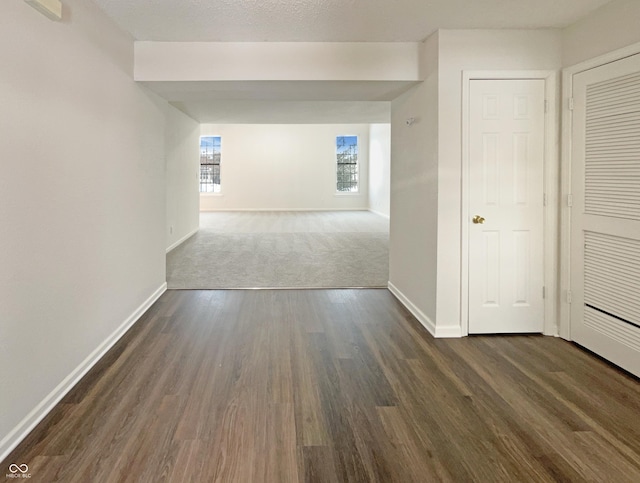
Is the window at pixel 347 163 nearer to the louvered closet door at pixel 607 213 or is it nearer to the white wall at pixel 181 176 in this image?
the white wall at pixel 181 176

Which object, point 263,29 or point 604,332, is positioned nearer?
point 604,332

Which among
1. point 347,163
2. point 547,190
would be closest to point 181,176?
point 547,190

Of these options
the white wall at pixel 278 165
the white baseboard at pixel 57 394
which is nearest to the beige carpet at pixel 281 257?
the white baseboard at pixel 57 394

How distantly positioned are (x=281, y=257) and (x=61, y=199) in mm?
4263

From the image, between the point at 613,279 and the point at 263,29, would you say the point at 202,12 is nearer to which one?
the point at 263,29

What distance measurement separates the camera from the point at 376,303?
4.25 metres

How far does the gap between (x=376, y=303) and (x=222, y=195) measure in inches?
446

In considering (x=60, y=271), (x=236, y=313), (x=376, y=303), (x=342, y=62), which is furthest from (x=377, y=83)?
(x=60, y=271)

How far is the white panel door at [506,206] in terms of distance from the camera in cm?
325

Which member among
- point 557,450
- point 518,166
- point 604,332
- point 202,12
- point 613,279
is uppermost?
point 202,12

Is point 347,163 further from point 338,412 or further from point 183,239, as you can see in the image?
point 338,412

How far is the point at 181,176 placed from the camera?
791 centimetres

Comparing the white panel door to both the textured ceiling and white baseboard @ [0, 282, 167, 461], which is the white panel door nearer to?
the textured ceiling

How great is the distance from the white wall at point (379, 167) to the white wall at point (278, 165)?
2.75 ft
